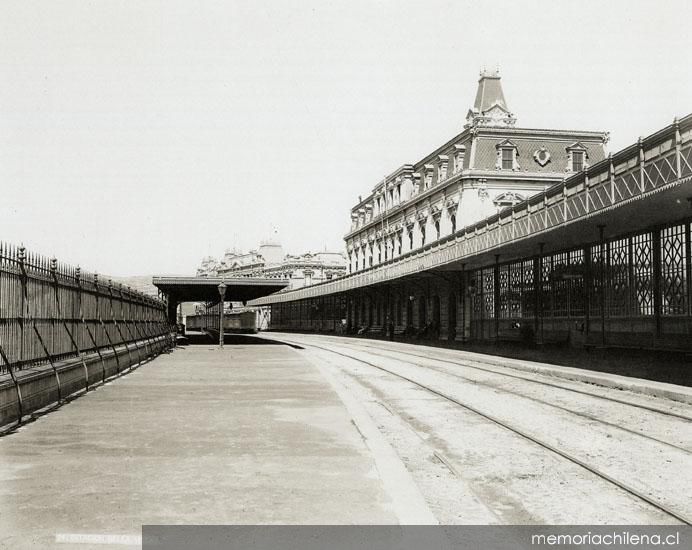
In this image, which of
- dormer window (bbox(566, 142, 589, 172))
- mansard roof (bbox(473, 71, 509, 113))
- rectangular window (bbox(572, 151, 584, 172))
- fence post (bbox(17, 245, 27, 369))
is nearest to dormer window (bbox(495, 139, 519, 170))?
dormer window (bbox(566, 142, 589, 172))

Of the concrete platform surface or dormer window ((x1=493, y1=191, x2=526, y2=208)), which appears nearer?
the concrete platform surface

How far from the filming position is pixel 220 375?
19.7m

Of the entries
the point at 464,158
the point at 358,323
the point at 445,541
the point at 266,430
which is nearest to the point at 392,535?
the point at 445,541

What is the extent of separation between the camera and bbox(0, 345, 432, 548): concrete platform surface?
18.8ft

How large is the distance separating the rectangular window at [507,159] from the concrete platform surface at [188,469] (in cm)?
4623

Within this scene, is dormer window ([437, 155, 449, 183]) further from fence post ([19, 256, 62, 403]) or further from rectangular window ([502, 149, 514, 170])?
fence post ([19, 256, 62, 403])

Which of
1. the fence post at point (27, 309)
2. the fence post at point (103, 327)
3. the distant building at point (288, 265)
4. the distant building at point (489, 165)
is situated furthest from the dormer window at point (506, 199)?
the distant building at point (288, 265)

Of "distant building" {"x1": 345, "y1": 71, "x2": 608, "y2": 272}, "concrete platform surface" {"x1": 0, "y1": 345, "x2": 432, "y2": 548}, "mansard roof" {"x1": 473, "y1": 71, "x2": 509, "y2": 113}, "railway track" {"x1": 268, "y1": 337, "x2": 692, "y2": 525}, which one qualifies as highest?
"mansard roof" {"x1": 473, "y1": 71, "x2": 509, "y2": 113}

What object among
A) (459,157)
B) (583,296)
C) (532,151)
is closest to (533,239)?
(583,296)

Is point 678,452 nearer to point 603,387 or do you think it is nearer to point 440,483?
point 440,483

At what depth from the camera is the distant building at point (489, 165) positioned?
184 ft

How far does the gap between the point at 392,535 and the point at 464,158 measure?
5397 cm

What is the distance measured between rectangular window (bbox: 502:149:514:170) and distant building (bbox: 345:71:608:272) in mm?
37

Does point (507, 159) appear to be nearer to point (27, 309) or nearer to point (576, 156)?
point (576, 156)
